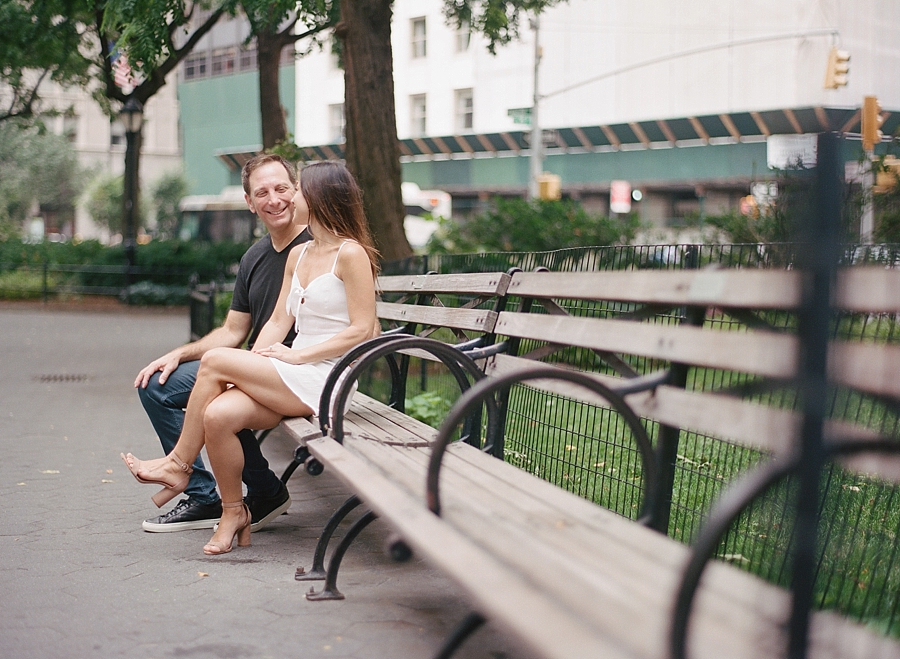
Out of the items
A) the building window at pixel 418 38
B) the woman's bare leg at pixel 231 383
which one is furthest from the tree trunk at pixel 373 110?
the building window at pixel 418 38

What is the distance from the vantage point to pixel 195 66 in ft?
184

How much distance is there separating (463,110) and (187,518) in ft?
136

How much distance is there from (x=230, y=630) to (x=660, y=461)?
151 centimetres

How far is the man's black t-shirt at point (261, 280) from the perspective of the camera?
526 centimetres

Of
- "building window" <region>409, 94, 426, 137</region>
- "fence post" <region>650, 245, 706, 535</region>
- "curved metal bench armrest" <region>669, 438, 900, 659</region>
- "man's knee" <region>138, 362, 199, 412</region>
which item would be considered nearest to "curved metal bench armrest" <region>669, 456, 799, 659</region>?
"curved metal bench armrest" <region>669, 438, 900, 659</region>

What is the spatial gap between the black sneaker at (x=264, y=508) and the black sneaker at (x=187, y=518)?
0.60 feet

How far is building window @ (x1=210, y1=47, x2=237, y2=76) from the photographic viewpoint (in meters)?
53.4

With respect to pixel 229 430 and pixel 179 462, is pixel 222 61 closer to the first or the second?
pixel 179 462

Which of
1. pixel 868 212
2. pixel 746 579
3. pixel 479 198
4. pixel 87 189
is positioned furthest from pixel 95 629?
pixel 87 189

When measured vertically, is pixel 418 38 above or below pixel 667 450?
above

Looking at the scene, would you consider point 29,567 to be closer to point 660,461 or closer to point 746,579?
point 660,461

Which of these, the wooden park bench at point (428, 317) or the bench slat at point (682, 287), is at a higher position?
the bench slat at point (682, 287)

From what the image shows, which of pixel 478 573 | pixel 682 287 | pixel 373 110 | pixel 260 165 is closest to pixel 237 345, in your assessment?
pixel 260 165

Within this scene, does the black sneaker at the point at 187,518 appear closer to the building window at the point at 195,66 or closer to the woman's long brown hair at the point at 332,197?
the woman's long brown hair at the point at 332,197
